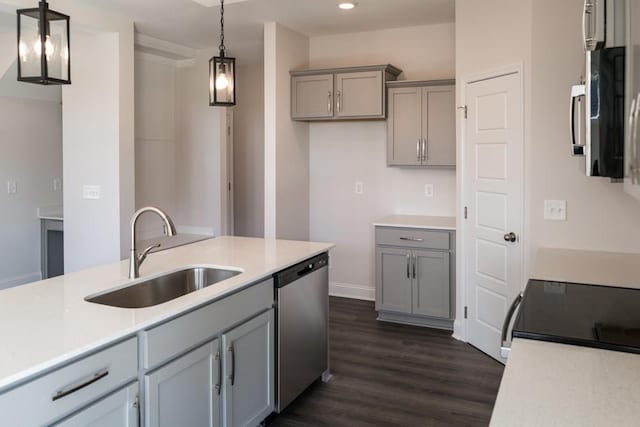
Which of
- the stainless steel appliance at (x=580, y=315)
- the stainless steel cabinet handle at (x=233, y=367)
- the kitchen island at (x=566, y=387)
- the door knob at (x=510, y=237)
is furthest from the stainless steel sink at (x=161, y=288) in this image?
the door knob at (x=510, y=237)

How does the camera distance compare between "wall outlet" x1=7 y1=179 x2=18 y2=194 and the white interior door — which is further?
"wall outlet" x1=7 y1=179 x2=18 y2=194

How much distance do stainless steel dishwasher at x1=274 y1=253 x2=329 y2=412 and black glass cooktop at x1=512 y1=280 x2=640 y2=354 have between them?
4.24 ft

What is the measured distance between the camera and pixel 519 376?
132 cm

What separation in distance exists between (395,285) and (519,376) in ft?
11.6

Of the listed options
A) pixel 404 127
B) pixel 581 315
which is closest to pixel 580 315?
pixel 581 315

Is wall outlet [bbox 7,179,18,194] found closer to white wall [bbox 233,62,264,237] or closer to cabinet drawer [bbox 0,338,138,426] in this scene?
white wall [bbox 233,62,264,237]

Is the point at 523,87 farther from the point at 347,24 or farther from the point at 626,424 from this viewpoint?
the point at 626,424

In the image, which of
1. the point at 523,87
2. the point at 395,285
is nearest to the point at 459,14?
the point at 523,87

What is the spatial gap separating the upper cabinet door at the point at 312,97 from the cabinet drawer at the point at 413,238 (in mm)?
1290

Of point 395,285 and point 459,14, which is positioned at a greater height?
point 459,14

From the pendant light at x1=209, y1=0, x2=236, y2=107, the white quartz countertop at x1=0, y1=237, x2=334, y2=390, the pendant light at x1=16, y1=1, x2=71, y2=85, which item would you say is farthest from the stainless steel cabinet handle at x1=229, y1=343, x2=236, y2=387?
the pendant light at x1=209, y1=0, x2=236, y2=107

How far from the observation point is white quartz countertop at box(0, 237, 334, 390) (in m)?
1.57

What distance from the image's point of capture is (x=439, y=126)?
190 inches

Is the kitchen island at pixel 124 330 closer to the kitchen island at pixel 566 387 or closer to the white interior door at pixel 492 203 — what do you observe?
the kitchen island at pixel 566 387
